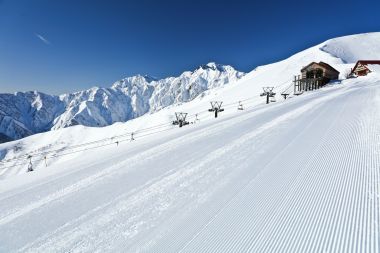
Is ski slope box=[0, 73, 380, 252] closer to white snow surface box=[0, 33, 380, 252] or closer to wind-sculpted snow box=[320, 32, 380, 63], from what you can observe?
white snow surface box=[0, 33, 380, 252]

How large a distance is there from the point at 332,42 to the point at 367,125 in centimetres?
13153

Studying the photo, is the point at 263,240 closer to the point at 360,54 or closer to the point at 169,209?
the point at 169,209

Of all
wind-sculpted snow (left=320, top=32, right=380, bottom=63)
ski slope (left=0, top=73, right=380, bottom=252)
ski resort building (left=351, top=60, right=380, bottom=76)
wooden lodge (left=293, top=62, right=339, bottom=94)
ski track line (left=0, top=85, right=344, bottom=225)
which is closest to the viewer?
ski slope (left=0, top=73, right=380, bottom=252)

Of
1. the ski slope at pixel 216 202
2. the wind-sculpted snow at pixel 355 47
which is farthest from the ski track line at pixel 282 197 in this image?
the wind-sculpted snow at pixel 355 47

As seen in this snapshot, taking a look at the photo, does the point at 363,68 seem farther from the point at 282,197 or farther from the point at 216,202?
the point at 216,202

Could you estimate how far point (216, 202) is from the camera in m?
5.48

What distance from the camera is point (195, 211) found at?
5.24m

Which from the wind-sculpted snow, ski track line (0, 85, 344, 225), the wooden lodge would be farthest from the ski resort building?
ski track line (0, 85, 344, 225)

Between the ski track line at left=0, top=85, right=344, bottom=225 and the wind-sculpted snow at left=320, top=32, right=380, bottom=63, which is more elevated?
the wind-sculpted snow at left=320, top=32, right=380, bottom=63

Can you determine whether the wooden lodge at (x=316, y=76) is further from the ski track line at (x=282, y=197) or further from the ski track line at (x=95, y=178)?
the ski track line at (x=282, y=197)

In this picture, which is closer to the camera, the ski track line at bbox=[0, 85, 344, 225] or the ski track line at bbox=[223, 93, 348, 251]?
the ski track line at bbox=[223, 93, 348, 251]

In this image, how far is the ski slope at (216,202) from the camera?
14.0 ft

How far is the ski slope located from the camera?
168 inches

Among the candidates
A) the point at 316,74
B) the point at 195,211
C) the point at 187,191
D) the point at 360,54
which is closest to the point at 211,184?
the point at 187,191
